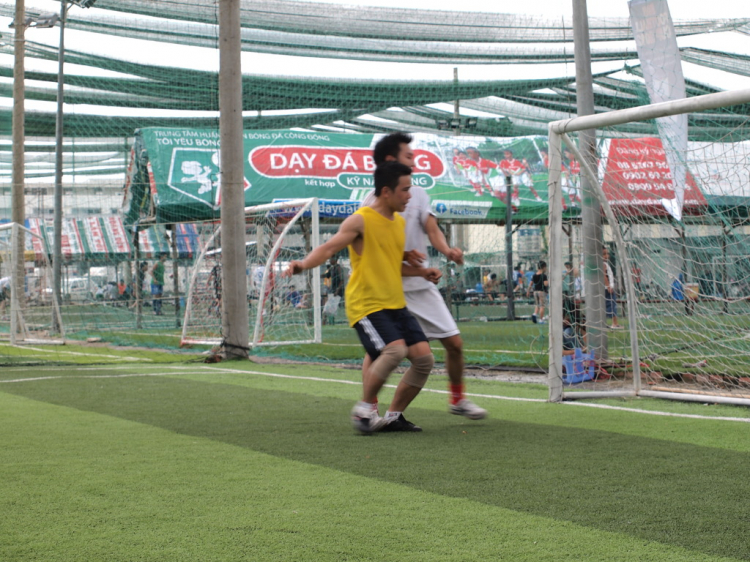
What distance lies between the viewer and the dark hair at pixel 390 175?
5.41 meters

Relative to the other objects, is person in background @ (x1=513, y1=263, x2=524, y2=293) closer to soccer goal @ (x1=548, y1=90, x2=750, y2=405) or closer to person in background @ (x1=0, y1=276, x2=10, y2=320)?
soccer goal @ (x1=548, y1=90, x2=750, y2=405)

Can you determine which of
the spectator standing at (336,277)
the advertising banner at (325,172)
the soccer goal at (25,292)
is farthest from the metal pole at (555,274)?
the advertising banner at (325,172)

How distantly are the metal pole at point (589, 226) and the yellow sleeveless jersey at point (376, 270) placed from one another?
139 inches

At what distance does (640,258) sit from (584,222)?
116cm

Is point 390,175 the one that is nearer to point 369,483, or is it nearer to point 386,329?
point 386,329

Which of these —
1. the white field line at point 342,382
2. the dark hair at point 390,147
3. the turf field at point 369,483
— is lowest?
the white field line at point 342,382

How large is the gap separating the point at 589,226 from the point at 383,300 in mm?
4437

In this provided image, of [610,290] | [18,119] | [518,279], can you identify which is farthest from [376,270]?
[18,119]

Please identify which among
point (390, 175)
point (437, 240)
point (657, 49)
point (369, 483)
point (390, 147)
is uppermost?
point (657, 49)

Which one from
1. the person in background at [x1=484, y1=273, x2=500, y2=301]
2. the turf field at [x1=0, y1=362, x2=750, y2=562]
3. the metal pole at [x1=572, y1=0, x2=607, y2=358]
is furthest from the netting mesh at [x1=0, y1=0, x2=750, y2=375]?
the turf field at [x1=0, y1=362, x2=750, y2=562]

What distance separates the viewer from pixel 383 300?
540 centimetres

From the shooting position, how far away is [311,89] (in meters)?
21.1

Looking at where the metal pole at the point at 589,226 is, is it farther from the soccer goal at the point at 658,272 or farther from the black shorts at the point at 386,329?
the black shorts at the point at 386,329

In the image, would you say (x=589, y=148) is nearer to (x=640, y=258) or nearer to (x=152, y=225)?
(x=640, y=258)
